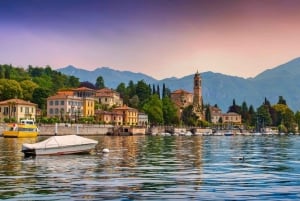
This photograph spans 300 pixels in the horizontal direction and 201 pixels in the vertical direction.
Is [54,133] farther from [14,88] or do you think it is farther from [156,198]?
[156,198]

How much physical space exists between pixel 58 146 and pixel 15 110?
82.5 m

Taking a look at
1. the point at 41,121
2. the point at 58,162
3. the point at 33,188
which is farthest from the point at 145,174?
the point at 41,121

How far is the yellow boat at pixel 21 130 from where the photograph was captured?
9675 centimetres

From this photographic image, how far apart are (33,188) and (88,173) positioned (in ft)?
20.3

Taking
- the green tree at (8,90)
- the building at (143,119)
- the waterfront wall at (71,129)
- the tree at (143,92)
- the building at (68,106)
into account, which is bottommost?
the waterfront wall at (71,129)

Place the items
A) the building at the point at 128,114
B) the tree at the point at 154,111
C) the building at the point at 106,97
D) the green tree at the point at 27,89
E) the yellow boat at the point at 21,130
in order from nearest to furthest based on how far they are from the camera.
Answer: the yellow boat at the point at 21,130, the green tree at the point at 27,89, the building at the point at 128,114, the tree at the point at 154,111, the building at the point at 106,97

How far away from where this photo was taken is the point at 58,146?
42.2 meters

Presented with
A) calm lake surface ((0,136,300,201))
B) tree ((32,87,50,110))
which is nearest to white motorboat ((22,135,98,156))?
calm lake surface ((0,136,300,201))

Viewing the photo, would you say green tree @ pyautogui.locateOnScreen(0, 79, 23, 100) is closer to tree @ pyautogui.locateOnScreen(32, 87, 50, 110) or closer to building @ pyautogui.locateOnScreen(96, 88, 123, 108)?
tree @ pyautogui.locateOnScreen(32, 87, 50, 110)

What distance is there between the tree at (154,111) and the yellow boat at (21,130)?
6087cm

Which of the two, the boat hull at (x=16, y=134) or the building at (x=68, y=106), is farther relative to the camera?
the building at (x=68, y=106)

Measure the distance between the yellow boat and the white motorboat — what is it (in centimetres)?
5422

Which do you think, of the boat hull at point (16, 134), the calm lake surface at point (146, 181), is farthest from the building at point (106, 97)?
the calm lake surface at point (146, 181)

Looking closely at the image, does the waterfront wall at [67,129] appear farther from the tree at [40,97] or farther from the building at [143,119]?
the building at [143,119]
